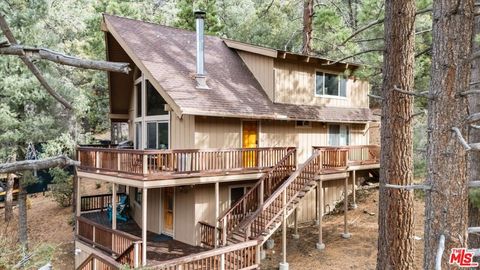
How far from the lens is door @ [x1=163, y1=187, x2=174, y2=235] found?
1384 centimetres

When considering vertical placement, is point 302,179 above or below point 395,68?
below

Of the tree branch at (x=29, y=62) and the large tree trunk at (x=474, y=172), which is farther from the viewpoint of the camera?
the large tree trunk at (x=474, y=172)

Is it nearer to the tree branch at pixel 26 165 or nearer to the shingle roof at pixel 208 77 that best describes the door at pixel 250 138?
the shingle roof at pixel 208 77

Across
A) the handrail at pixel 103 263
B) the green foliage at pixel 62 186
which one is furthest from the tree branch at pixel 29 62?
the green foliage at pixel 62 186

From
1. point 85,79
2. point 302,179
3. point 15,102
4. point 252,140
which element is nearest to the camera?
point 302,179

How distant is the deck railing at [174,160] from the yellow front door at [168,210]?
7.68 feet

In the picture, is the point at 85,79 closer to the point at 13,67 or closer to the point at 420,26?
the point at 13,67

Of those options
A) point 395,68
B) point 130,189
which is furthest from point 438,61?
point 130,189

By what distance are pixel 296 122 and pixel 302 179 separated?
341 centimetres

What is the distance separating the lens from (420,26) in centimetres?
1897

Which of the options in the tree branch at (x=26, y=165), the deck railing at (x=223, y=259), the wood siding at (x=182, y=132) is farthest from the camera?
the wood siding at (x=182, y=132)

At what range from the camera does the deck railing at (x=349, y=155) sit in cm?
1422

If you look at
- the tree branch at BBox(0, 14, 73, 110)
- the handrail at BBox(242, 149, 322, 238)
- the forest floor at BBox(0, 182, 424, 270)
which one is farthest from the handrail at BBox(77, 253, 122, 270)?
the tree branch at BBox(0, 14, 73, 110)

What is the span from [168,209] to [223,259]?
458cm
